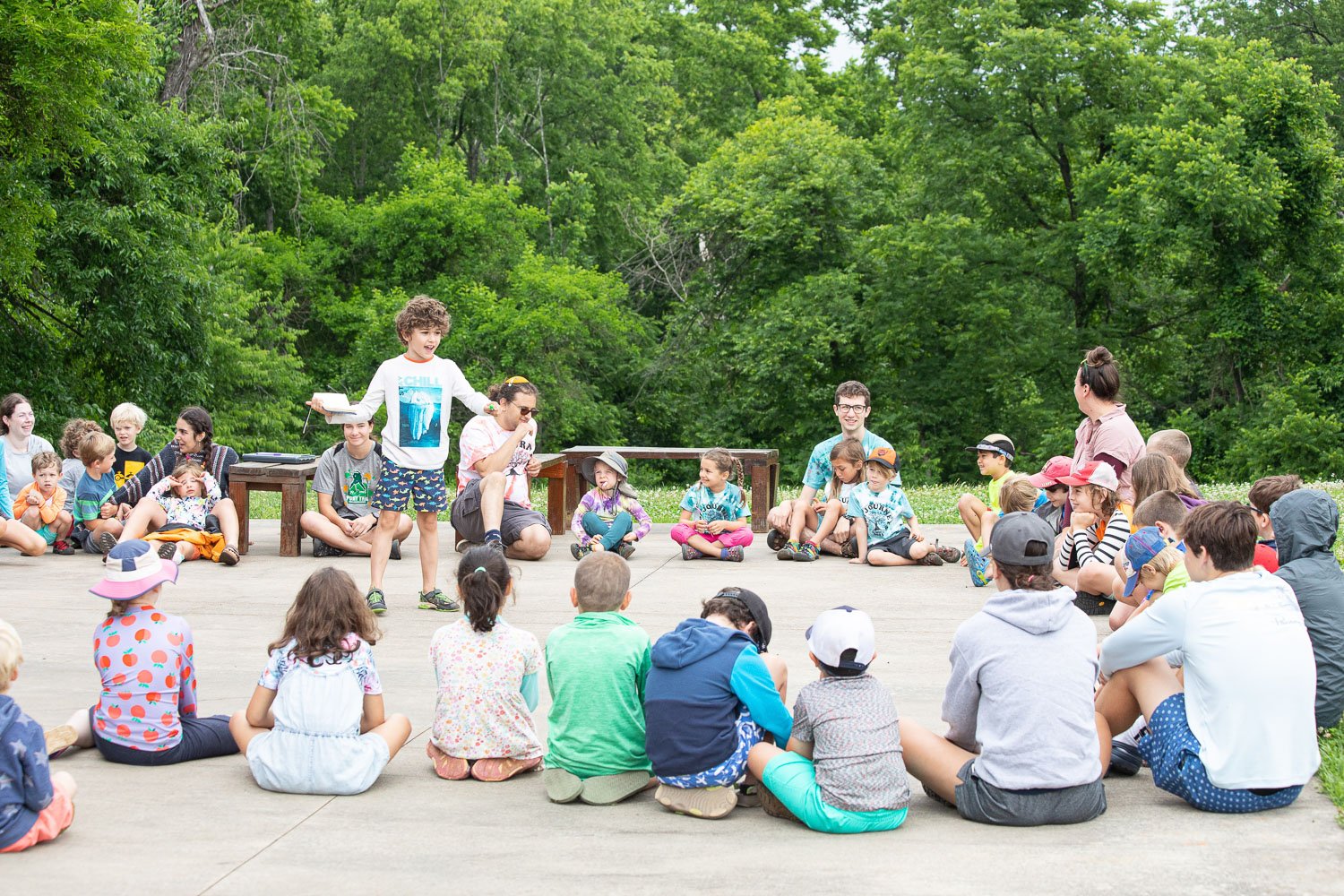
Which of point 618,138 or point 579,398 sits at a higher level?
point 618,138

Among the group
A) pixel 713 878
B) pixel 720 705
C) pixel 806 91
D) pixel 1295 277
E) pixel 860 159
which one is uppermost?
pixel 806 91

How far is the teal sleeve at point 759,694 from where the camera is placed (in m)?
4.72

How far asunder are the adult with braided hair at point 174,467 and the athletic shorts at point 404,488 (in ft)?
8.43

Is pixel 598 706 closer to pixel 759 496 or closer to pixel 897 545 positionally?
pixel 897 545

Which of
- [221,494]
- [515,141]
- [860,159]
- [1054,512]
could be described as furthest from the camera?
[515,141]

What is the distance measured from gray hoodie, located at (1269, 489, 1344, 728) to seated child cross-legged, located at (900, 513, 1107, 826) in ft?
3.64

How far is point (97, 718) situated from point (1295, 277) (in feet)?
93.2

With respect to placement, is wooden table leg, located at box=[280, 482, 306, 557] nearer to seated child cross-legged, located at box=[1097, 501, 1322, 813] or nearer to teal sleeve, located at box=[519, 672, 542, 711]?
teal sleeve, located at box=[519, 672, 542, 711]

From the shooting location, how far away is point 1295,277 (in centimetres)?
2877

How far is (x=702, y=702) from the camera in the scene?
4.71 meters

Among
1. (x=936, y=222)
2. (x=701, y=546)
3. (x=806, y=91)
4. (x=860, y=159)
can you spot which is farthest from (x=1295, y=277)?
(x=701, y=546)

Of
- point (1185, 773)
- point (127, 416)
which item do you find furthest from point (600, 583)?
point (127, 416)

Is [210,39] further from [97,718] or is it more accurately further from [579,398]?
[97,718]

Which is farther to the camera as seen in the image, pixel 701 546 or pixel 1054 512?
pixel 701 546
